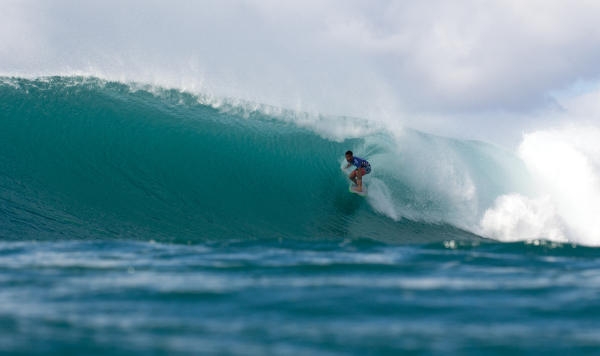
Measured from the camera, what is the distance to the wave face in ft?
36.8

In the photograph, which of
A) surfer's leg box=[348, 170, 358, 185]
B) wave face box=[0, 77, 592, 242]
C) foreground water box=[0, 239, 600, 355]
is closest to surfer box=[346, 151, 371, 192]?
surfer's leg box=[348, 170, 358, 185]

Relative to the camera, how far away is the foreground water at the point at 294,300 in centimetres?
394

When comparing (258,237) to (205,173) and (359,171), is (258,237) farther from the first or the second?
(359,171)

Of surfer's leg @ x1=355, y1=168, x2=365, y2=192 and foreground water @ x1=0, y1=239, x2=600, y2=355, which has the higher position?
surfer's leg @ x1=355, y1=168, x2=365, y2=192

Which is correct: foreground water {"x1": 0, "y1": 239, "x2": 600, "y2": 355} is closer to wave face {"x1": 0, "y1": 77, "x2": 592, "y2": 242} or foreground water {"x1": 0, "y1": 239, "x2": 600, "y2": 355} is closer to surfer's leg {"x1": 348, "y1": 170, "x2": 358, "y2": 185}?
wave face {"x1": 0, "y1": 77, "x2": 592, "y2": 242}

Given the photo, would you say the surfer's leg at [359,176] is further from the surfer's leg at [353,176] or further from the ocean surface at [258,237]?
the ocean surface at [258,237]

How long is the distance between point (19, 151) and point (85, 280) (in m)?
8.34

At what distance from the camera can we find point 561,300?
5.27 metres

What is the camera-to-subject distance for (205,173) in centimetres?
1300

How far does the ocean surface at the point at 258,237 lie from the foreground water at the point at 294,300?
21 millimetres

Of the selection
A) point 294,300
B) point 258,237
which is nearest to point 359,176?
point 258,237

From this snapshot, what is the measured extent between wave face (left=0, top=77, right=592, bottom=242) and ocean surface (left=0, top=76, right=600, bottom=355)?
0.05m

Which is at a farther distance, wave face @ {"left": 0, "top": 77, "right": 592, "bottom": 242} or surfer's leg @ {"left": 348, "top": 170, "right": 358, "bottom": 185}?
surfer's leg @ {"left": 348, "top": 170, "right": 358, "bottom": 185}

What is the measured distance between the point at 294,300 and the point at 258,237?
620 centimetres
